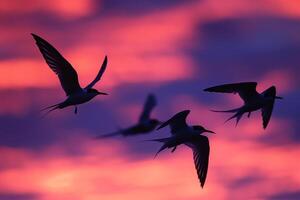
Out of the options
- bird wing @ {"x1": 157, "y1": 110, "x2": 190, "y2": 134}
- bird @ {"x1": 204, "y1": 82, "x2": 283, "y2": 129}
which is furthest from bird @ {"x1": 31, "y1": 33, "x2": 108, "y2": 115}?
bird @ {"x1": 204, "y1": 82, "x2": 283, "y2": 129}

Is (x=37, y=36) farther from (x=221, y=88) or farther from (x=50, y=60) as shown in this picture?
(x=221, y=88)

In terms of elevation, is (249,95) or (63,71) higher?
(63,71)

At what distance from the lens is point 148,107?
15.8 metres

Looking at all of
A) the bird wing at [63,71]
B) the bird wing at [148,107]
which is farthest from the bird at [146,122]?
the bird wing at [63,71]

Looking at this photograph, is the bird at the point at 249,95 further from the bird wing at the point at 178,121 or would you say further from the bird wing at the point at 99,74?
the bird wing at the point at 99,74

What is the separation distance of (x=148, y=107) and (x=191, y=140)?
6.35 metres

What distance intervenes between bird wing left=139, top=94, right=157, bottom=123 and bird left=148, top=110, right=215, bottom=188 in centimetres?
251

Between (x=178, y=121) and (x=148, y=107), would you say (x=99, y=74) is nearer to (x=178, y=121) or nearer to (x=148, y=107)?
(x=178, y=121)

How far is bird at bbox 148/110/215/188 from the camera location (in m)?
20.0

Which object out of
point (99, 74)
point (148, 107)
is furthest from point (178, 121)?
A: point (148, 107)

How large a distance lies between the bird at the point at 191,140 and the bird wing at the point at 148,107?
251cm

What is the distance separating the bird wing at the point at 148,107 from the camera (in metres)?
15.3

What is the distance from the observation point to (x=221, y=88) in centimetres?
2075

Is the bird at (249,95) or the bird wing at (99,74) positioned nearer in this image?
the bird at (249,95)
